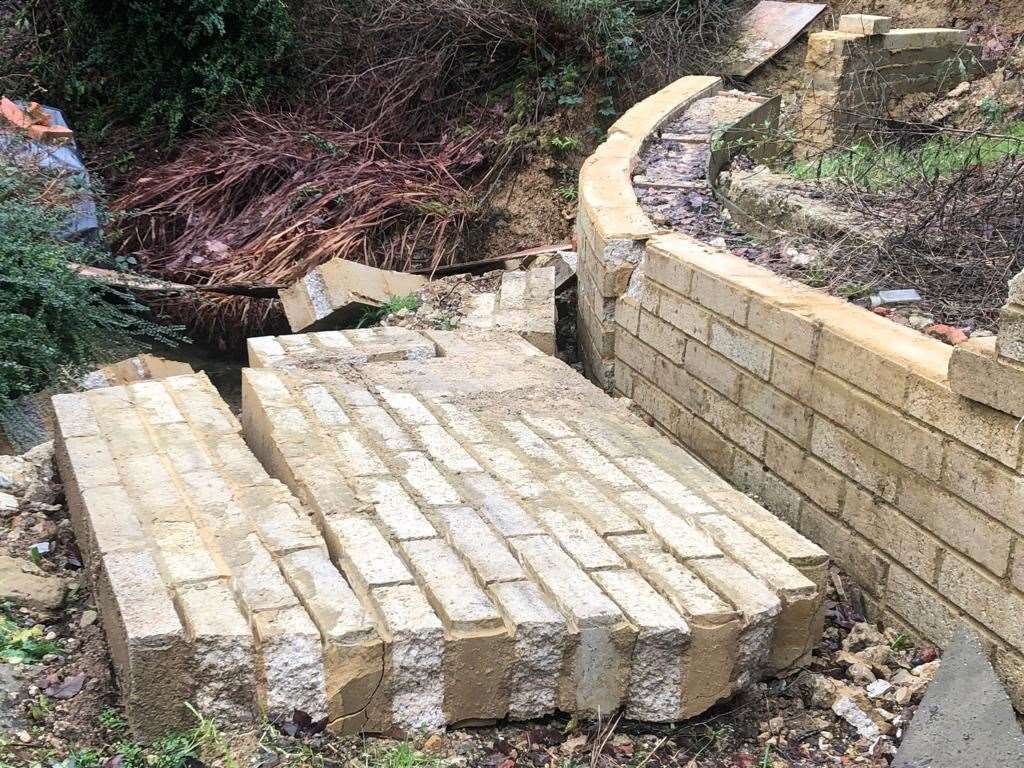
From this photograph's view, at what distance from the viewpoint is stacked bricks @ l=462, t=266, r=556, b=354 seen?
650cm

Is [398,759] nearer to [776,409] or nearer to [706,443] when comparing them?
[776,409]

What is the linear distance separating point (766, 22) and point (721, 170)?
4066mm

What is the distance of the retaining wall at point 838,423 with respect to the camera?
3.34 metres

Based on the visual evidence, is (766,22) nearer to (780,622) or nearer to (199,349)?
(199,349)

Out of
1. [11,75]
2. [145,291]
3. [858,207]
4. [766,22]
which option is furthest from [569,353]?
[11,75]

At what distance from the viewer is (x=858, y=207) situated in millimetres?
5285

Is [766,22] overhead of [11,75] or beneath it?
overhead

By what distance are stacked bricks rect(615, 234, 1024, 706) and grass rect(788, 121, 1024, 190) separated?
131 cm

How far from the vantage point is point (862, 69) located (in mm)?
8375

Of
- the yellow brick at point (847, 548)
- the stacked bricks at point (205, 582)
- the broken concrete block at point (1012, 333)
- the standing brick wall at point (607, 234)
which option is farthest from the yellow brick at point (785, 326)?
the stacked bricks at point (205, 582)

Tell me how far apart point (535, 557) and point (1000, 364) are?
163 cm

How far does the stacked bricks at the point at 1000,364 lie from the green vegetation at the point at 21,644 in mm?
3206

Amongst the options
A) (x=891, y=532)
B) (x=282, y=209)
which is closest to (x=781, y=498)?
(x=891, y=532)

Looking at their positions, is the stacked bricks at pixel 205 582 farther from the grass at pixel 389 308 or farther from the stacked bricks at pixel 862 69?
the stacked bricks at pixel 862 69
